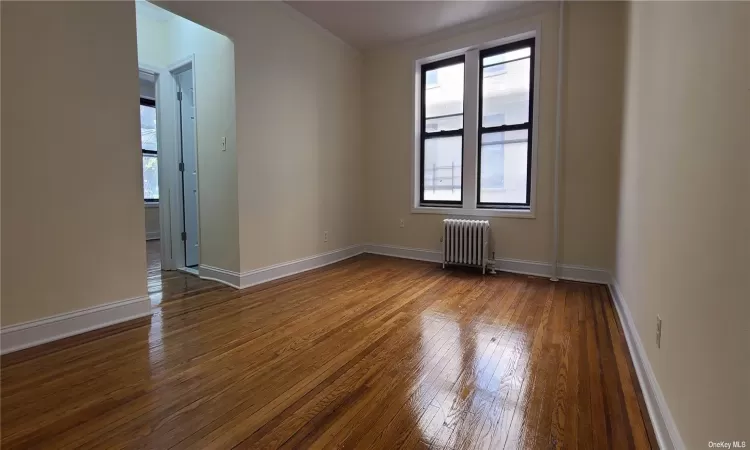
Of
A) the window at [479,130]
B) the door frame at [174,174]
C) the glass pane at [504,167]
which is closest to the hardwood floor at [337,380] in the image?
the door frame at [174,174]

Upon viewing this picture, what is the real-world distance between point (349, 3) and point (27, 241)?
3402mm

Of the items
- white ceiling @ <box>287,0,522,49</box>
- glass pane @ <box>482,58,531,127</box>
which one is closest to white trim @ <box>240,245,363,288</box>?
glass pane @ <box>482,58,531,127</box>

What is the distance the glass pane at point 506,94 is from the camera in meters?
3.88

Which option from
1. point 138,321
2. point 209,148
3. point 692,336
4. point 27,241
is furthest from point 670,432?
point 209,148

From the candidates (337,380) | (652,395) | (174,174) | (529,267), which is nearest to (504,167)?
(529,267)

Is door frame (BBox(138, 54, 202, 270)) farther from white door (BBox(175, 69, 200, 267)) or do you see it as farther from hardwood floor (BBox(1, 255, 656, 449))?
hardwood floor (BBox(1, 255, 656, 449))

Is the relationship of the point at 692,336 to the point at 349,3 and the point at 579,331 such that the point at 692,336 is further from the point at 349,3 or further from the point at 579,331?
the point at 349,3

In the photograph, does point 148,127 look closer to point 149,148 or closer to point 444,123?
point 149,148

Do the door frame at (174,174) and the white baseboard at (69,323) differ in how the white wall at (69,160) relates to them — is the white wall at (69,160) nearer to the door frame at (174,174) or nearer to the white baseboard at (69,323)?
the white baseboard at (69,323)

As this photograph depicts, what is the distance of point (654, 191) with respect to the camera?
1.70 meters

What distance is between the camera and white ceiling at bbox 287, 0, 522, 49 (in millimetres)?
3545

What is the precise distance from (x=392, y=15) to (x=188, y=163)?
2904 mm

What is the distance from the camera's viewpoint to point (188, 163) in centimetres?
395

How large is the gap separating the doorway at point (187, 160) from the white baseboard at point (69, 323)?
1.33 meters
